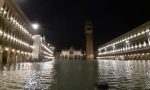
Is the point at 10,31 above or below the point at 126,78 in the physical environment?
above

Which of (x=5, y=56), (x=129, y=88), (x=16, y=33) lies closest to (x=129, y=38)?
(x=16, y=33)

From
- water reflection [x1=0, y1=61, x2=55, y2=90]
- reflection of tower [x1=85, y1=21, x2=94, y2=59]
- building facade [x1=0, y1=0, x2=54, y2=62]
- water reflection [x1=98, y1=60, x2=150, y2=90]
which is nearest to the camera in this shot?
water reflection [x1=0, y1=61, x2=55, y2=90]

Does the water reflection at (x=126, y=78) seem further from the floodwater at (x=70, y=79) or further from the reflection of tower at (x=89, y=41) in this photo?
the reflection of tower at (x=89, y=41)

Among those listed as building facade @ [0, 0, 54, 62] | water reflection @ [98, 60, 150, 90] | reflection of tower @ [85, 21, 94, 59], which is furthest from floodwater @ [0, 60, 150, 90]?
reflection of tower @ [85, 21, 94, 59]

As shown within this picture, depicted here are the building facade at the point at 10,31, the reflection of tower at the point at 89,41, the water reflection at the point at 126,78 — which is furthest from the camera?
the reflection of tower at the point at 89,41

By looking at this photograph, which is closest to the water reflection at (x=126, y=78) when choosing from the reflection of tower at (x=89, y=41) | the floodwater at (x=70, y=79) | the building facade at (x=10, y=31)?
the floodwater at (x=70, y=79)

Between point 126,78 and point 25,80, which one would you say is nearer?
point 25,80

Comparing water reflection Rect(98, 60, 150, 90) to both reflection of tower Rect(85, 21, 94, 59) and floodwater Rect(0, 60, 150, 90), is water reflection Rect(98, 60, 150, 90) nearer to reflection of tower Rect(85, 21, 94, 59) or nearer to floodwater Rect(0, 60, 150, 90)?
floodwater Rect(0, 60, 150, 90)

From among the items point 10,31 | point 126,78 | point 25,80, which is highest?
point 10,31

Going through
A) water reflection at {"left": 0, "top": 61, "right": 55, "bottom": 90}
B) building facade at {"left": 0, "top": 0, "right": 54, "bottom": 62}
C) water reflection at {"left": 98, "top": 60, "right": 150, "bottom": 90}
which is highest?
building facade at {"left": 0, "top": 0, "right": 54, "bottom": 62}

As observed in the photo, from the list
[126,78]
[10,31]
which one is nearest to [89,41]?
[10,31]

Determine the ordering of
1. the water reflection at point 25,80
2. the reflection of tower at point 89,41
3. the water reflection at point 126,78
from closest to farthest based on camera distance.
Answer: the water reflection at point 25,80 < the water reflection at point 126,78 < the reflection of tower at point 89,41

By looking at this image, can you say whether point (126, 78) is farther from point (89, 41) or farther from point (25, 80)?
point (89, 41)

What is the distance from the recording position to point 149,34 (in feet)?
284
